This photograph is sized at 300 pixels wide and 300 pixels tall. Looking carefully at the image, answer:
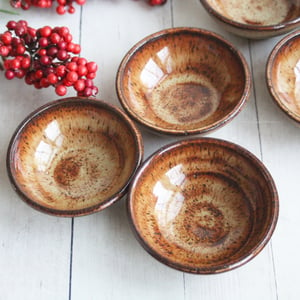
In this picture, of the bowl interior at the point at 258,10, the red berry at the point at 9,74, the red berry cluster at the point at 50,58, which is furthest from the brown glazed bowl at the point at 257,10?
the red berry at the point at 9,74

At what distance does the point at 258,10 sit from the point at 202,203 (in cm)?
55

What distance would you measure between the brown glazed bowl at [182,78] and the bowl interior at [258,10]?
136 mm

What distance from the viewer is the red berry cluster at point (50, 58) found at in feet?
3.29

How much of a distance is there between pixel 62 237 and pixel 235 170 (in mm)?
367

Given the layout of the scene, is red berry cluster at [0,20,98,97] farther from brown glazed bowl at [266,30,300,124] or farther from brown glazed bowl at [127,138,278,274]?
brown glazed bowl at [266,30,300,124]

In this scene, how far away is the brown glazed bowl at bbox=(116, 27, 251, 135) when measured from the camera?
1.03m

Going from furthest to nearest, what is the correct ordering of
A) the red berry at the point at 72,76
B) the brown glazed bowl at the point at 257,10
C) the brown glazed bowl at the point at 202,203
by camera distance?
the brown glazed bowl at the point at 257,10 < the red berry at the point at 72,76 < the brown glazed bowl at the point at 202,203

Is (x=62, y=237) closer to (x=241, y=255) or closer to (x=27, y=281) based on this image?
(x=27, y=281)

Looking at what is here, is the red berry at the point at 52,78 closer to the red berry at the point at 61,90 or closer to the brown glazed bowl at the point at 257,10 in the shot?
the red berry at the point at 61,90

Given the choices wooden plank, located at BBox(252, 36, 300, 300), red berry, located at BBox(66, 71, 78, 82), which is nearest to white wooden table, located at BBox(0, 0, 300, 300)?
wooden plank, located at BBox(252, 36, 300, 300)

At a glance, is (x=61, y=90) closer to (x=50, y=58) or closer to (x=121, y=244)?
(x=50, y=58)

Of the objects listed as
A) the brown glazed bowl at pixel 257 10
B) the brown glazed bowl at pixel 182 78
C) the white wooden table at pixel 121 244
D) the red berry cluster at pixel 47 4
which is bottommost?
the white wooden table at pixel 121 244

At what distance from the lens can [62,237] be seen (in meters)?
0.93

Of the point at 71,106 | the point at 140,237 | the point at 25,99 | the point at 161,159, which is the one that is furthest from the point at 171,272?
the point at 25,99
